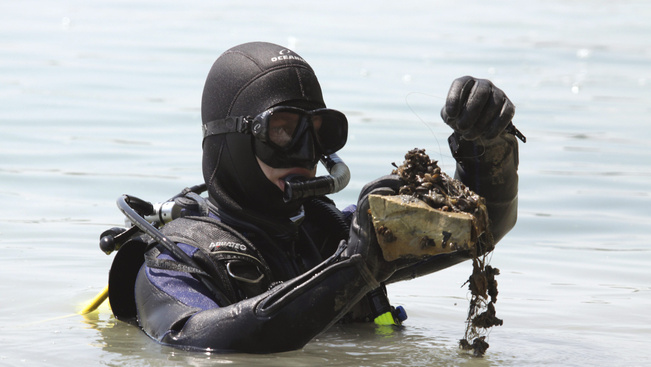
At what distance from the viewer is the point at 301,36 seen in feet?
56.0

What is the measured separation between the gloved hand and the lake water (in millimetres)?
637

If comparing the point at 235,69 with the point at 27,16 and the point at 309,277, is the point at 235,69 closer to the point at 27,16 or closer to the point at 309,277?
the point at 309,277

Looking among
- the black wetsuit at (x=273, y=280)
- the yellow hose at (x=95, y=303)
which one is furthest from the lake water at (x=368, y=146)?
the black wetsuit at (x=273, y=280)

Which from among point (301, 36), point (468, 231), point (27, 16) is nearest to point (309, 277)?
point (468, 231)

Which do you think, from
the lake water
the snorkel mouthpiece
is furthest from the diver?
the lake water

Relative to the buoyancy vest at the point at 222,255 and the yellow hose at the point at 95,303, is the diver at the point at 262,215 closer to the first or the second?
the buoyancy vest at the point at 222,255

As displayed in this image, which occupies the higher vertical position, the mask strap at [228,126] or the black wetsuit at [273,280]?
the mask strap at [228,126]

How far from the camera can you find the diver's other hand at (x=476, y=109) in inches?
123

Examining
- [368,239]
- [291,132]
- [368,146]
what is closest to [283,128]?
[291,132]

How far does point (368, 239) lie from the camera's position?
9.12 feet

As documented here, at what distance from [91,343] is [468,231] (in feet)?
5.62

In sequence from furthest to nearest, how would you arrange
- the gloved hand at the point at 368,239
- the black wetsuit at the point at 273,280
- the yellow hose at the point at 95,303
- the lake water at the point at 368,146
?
the yellow hose at the point at 95,303
the lake water at the point at 368,146
the black wetsuit at the point at 273,280
the gloved hand at the point at 368,239

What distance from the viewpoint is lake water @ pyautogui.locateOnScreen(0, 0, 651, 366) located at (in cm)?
390

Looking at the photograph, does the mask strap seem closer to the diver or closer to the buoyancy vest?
the diver
